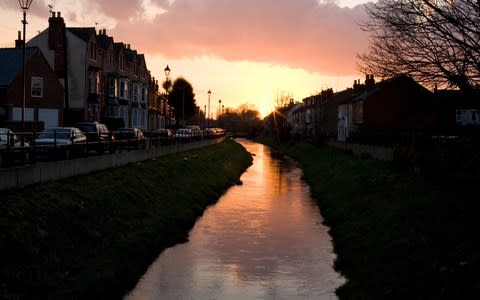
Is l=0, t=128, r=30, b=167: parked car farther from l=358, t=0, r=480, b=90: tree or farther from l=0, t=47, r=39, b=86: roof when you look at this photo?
l=0, t=47, r=39, b=86: roof

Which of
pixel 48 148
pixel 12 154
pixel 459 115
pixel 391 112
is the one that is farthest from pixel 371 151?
pixel 459 115

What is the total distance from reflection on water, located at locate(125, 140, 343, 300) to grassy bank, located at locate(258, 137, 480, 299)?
0.93 m

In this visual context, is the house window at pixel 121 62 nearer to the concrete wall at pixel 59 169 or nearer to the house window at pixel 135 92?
the house window at pixel 135 92

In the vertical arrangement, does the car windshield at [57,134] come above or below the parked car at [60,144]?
above

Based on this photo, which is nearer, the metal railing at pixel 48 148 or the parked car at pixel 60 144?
the metal railing at pixel 48 148

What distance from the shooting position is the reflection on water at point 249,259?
17547mm

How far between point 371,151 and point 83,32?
3628 cm

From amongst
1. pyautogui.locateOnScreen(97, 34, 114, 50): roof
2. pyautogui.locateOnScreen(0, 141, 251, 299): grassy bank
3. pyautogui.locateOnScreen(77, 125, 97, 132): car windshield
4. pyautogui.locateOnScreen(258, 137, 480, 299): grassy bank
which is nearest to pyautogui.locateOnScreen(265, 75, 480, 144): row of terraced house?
pyautogui.locateOnScreen(258, 137, 480, 299): grassy bank

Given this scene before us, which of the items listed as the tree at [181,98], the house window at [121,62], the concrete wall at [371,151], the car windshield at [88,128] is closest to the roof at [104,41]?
the house window at [121,62]

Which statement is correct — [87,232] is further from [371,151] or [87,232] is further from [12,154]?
[371,151]

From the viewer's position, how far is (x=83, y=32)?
66.7 meters

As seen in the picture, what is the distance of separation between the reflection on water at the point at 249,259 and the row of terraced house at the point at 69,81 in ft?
67.0

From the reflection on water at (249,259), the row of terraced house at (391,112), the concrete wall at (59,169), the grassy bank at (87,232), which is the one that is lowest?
the reflection on water at (249,259)

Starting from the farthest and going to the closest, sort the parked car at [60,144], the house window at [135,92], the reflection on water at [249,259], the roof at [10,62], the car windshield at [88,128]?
the house window at [135,92], the roof at [10,62], the car windshield at [88,128], the parked car at [60,144], the reflection on water at [249,259]
